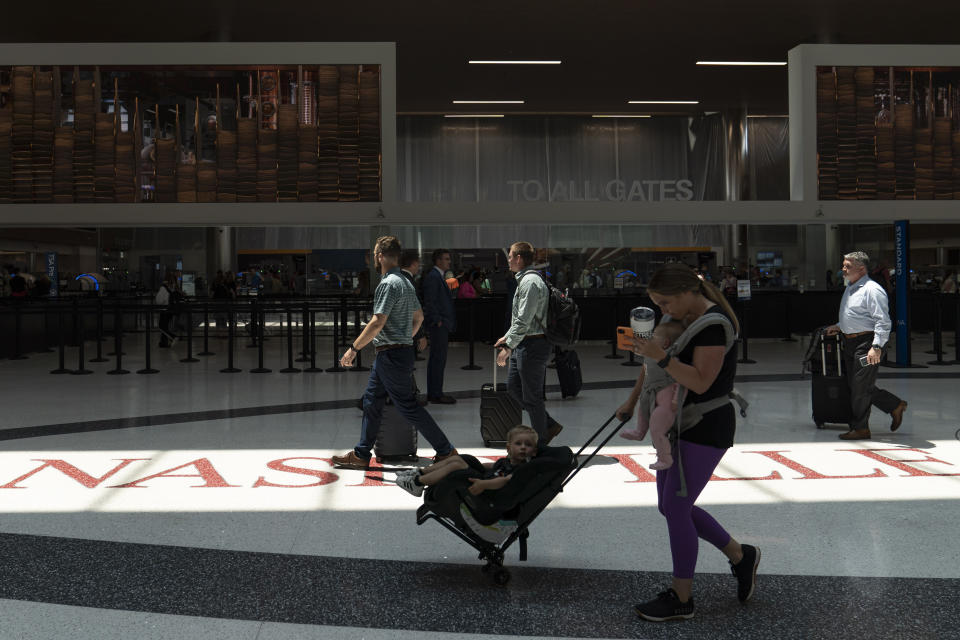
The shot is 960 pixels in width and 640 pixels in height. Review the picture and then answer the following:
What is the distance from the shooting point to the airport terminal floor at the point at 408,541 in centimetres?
378

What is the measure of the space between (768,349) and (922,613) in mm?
14486

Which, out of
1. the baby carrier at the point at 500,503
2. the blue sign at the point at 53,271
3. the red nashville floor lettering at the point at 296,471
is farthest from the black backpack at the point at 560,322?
the blue sign at the point at 53,271

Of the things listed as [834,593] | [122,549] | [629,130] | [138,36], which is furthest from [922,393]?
[629,130]

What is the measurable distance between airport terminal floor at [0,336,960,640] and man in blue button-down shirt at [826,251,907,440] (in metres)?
0.31

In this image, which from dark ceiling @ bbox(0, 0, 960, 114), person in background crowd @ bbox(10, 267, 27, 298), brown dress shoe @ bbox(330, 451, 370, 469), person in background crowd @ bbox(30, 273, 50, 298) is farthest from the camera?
person in background crowd @ bbox(30, 273, 50, 298)

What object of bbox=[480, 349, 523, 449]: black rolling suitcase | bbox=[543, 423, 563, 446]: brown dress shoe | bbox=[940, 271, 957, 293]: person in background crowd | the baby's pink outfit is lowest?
bbox=[543, 423, 563, 446]: brown dress shoe

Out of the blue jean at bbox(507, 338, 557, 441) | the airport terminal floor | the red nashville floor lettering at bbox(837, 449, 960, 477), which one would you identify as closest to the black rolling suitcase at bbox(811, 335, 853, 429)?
the airport terminal floor

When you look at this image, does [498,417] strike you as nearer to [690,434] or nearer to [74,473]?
[74,473]

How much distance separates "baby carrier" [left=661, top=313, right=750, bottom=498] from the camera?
3664 mm

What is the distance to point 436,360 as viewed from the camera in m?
10.4

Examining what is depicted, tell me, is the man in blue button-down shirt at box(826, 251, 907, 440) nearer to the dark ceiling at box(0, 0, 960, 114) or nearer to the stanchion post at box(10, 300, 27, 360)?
the dark ceiling at box(0, 0, 960, 114)

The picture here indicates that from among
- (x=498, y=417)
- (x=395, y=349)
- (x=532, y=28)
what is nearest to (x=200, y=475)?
(x=395, y=349)

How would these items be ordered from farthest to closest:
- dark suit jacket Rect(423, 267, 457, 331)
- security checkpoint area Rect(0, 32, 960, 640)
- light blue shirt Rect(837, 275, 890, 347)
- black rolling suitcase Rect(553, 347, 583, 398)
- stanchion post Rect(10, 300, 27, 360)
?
1. stanchion post Rect(10, 300, 27, 360)
2. dark suit jacket Rect(423, 267, 457, 331)
3. black rolling suitcase Rect(553, 347, 583, 398)
4. light blue shirt Rect(837, 275, 890, 347)
5. security checkpoint area Rect(0, 32, 960, 640)

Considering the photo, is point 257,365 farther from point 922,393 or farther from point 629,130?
point 629,130
